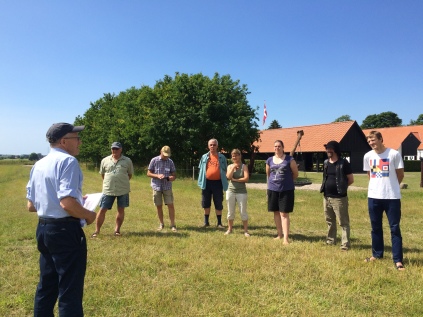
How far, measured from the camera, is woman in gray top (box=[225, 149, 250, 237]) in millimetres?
6594

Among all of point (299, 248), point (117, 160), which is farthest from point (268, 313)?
point (117, 160)

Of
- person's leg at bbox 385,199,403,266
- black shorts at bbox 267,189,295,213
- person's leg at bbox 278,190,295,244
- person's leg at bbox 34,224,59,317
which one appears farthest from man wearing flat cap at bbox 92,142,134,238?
person's leg at bbox 385,199,403,266

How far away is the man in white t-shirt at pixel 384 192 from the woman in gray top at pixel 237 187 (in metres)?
2.43

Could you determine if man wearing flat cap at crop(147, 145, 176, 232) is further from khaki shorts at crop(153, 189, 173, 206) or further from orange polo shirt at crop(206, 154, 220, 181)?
orange polo shirt at crop(206, 154, 220, 181)

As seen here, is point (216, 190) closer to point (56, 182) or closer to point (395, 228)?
point (395, 228)

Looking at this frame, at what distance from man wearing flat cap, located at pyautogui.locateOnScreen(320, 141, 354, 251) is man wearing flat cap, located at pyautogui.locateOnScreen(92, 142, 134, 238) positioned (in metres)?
3.84

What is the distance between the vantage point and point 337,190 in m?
5.58

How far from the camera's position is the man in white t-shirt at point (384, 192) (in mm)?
4559

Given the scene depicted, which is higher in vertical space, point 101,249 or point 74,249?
point 74,249

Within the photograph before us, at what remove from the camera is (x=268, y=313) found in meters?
3.23

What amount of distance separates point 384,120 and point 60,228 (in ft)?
354

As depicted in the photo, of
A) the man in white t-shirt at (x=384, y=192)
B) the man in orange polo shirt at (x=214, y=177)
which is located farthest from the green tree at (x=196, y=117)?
the man in white t-shirt at (x=384, y=192)

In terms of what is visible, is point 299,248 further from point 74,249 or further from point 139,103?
point 139,103

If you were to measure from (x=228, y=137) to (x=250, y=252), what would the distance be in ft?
60.9
